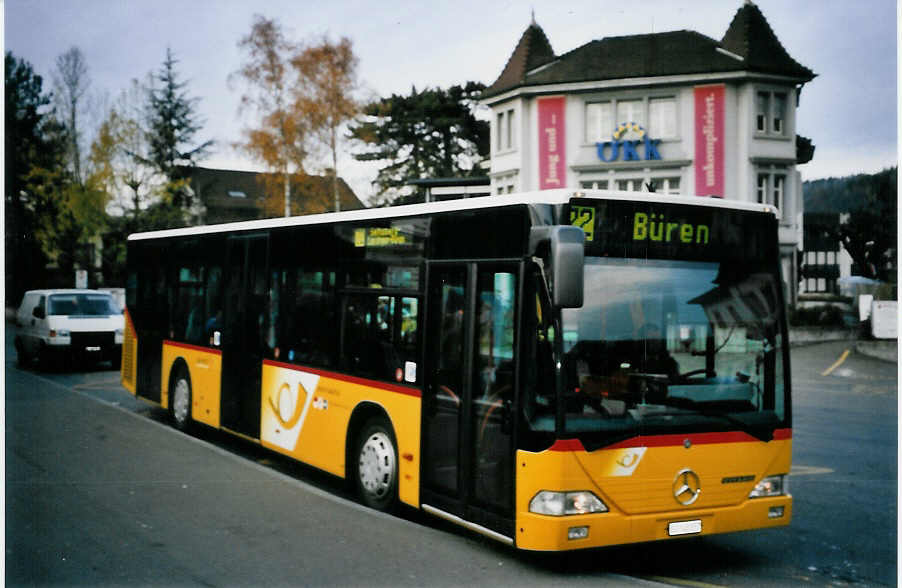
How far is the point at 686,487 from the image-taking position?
21.9 ft

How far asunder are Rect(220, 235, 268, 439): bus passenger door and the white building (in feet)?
66.4

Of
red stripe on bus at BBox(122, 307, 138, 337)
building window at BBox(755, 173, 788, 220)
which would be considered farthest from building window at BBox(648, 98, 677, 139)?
red stripe on bus at BBox(122, 307, 138, 337)

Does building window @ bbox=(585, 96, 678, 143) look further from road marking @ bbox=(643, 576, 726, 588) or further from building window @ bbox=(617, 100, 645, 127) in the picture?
road marking @ bbox=(643, 576, 726, 588)

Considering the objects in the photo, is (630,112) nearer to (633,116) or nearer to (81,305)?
(633,116)

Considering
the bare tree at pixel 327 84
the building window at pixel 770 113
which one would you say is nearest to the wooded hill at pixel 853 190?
the building window at pixel 770 113

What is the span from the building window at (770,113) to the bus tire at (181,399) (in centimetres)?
2260

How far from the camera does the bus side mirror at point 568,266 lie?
5859 mm

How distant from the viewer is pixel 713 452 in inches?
265

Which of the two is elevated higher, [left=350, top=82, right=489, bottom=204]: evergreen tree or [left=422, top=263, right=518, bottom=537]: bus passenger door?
[left=350, top=82, right=489, bottom=204]: evergreen tree

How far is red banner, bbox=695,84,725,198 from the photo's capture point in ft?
107

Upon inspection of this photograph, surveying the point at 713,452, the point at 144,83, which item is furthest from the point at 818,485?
the point at 144,83

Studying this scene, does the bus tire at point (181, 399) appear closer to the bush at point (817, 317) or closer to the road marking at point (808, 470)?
the road marking at point (808, 470)

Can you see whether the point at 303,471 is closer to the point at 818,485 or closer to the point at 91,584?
the point at 91,584

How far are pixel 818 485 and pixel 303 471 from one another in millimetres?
5509
